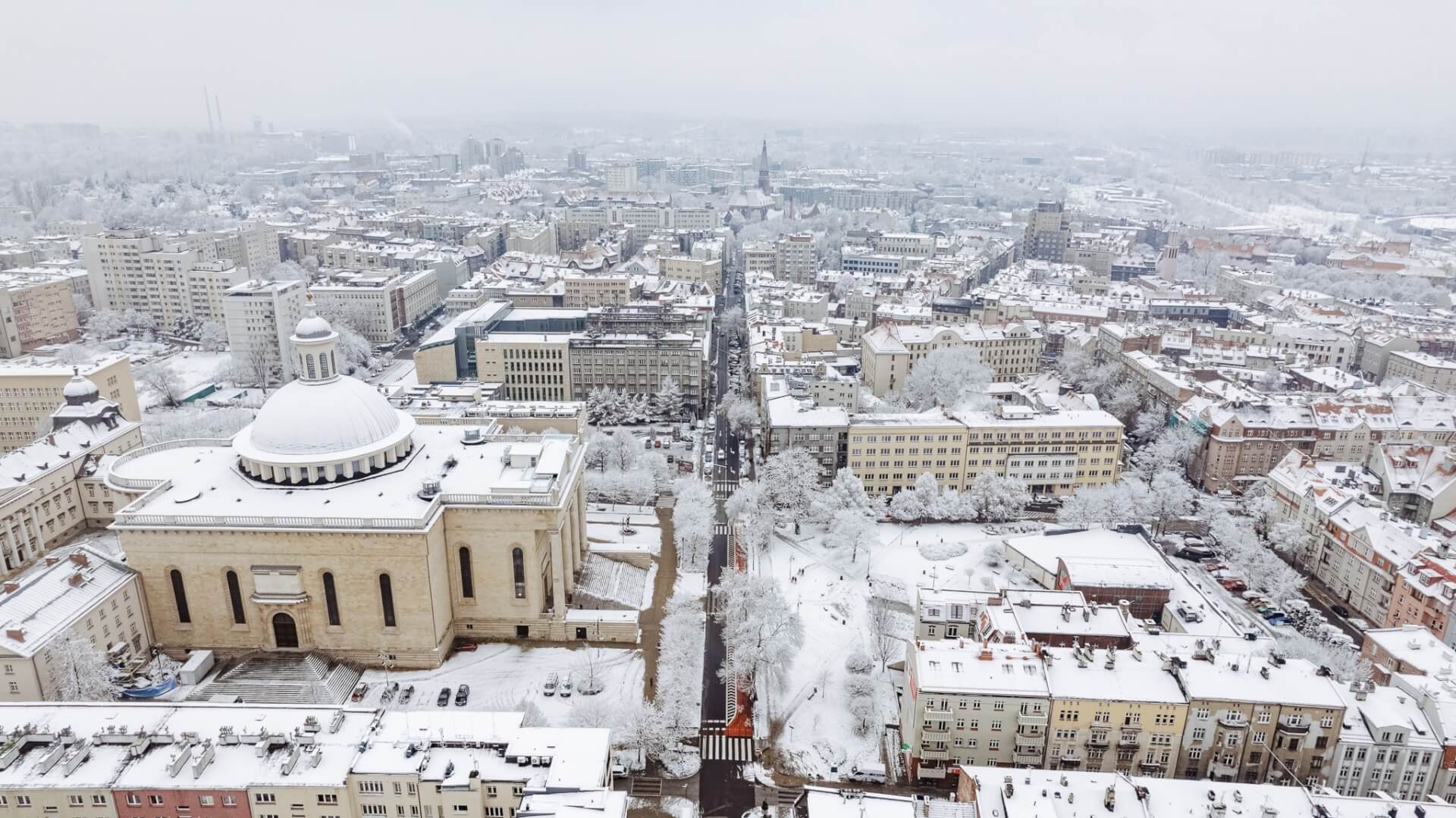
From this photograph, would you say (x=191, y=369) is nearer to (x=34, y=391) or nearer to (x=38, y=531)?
(x=34, y=391)

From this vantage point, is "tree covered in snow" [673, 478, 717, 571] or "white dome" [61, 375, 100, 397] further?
"white dome" [61, 375, 100, 397]

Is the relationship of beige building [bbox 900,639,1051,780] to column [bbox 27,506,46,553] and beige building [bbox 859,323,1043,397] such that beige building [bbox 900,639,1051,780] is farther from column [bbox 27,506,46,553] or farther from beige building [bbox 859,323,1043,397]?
beige building [bbox 859,323,1043,397]

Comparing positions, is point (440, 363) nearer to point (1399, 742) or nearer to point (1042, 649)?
point (1042, 649)

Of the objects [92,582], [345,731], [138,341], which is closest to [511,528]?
[345,731]

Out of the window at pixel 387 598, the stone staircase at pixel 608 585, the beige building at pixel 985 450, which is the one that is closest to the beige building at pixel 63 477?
the window at pixel 387 598

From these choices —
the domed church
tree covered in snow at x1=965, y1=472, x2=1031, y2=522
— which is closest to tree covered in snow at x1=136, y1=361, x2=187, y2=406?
the domed church
